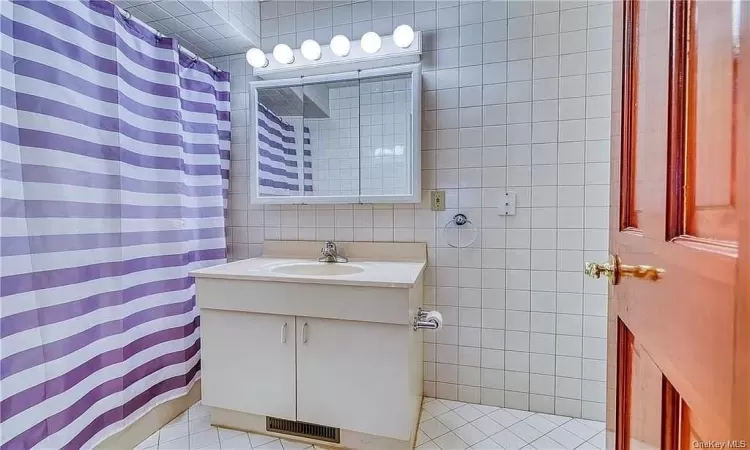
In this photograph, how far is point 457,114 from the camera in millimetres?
1676

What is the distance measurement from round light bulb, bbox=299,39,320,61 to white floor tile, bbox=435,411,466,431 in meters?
1.86

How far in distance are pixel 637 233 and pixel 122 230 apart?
1578 millimetres

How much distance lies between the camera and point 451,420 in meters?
1.61

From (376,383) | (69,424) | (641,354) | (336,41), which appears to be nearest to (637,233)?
→ (641,354)

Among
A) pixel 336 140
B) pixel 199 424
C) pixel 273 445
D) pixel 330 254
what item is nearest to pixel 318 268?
pixel 330 254

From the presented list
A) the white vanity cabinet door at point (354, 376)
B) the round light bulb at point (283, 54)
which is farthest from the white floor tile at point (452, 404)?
the round light bulb at point (283, 54)

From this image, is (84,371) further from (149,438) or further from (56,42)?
(56,42)

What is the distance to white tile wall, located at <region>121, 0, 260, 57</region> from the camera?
1527mm

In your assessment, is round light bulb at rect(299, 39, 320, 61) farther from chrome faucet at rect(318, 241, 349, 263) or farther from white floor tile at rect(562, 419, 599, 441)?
white floor tile at rect(562, 419, 599, 441)

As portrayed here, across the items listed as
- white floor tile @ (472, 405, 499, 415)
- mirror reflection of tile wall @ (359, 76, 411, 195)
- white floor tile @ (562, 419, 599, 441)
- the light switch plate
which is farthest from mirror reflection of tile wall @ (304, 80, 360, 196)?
white floor tile @ (562, 419, 599, 441)

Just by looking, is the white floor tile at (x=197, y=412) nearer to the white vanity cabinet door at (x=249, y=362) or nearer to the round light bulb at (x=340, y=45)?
the white vanity cabinet door at (x=249, y=362)

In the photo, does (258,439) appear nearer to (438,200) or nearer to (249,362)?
(249,362)

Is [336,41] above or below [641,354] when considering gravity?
above

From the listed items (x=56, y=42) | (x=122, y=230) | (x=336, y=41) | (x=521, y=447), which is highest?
(x=336, y=41)
